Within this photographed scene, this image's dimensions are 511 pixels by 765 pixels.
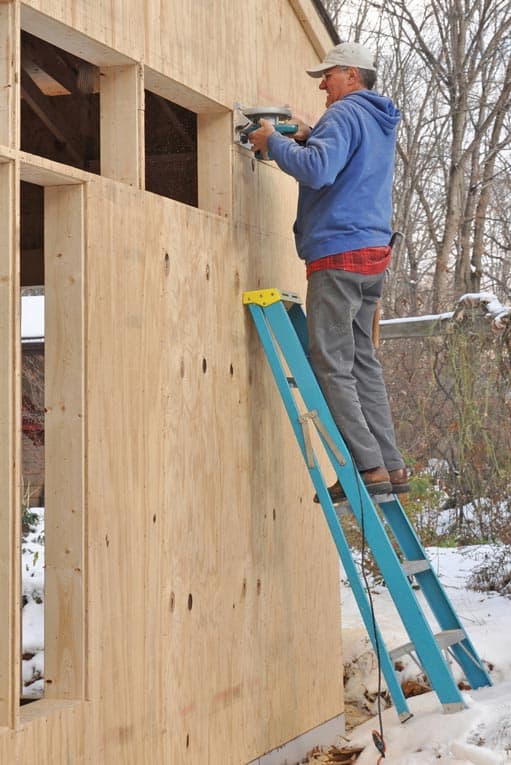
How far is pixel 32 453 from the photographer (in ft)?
35.6

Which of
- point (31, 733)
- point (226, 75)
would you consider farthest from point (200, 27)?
point (31, 733)

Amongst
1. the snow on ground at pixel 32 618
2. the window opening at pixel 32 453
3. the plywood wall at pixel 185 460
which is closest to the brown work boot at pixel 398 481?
the plywood wall at pixel 185 460

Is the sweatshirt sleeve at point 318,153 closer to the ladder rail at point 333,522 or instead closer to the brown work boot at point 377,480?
the ladder rail at point 333,522

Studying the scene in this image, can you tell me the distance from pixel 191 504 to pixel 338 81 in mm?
1929

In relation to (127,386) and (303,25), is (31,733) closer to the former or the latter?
(127,386)

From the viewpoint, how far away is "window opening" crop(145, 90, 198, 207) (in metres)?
5.25

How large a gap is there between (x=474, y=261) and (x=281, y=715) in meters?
10.5

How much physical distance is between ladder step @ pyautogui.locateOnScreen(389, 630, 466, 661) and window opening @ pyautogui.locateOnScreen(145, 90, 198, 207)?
2444mm

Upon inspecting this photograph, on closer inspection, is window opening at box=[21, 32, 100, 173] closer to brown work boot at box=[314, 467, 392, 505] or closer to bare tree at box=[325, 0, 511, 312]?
brown work boot at box=[314, 467, 392, 505]

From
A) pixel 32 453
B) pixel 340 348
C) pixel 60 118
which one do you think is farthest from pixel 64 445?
pixel 32 453

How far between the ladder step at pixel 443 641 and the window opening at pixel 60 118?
2864mm

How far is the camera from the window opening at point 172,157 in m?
5.25

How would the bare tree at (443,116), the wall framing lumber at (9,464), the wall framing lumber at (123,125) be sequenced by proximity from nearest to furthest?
the wall framing lumber at (9,464), the wall framing lumber at (123,125), the bare tree at (443,116)

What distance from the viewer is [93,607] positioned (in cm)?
326
